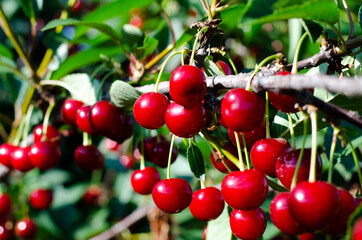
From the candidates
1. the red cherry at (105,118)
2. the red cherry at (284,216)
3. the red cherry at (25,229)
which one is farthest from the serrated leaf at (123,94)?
the red cherry at (25,229)

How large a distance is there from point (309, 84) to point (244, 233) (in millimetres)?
517

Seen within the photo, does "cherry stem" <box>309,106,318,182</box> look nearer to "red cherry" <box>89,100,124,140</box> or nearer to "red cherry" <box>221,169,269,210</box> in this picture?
"red cherry" <box>221,169,269,210</box>

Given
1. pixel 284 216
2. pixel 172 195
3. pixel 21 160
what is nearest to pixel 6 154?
pixel 21 160

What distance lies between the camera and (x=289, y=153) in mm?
904

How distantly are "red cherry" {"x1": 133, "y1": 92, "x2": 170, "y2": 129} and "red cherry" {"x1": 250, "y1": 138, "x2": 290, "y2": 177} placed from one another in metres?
0.29

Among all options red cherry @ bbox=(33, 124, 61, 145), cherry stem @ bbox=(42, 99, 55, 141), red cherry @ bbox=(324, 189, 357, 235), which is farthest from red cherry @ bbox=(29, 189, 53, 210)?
red cherry @ bbox=(324, 189, 357, 235)

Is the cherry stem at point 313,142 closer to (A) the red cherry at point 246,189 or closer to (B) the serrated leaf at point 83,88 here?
(A) the red cherry at point 246,189

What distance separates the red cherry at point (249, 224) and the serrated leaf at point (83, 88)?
912 mm

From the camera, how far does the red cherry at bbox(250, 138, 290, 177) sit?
3.09ft

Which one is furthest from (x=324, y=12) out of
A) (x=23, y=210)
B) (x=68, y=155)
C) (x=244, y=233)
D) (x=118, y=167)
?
(x=23, y=210)

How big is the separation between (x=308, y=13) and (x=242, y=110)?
1.17ft

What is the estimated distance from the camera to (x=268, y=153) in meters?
0.95

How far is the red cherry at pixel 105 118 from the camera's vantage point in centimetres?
130

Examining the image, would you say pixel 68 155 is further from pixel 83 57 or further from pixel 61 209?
pixel 83 57
